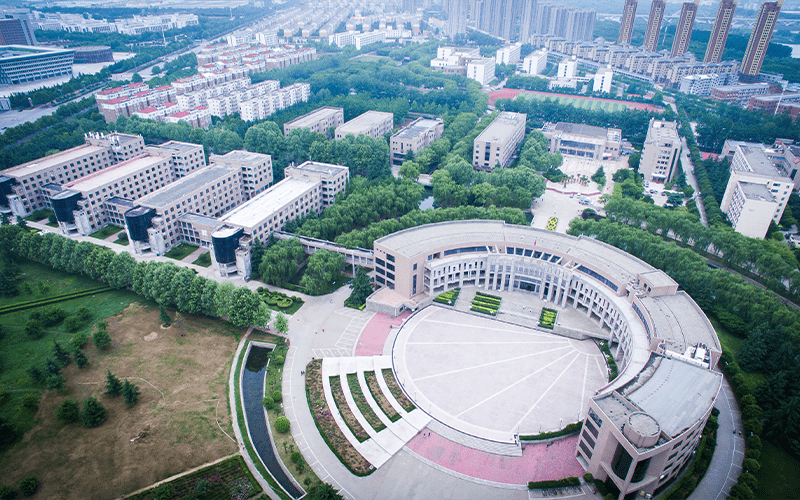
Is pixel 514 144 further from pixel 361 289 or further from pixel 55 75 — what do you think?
pixel 55 75

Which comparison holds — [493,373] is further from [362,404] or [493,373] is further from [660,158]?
[660,158]

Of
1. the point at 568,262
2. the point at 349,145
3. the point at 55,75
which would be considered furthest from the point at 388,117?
the point at 55,75

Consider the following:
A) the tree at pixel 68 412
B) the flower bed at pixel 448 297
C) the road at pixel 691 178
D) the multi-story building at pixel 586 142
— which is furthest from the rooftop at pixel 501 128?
the tree at pixel 68 412

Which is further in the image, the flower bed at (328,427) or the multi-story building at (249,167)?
the multi-story building at (249,167)

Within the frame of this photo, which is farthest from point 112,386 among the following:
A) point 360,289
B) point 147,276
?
point 360,289

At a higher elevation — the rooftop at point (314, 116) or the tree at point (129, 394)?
the rooftop at point (314, 116)

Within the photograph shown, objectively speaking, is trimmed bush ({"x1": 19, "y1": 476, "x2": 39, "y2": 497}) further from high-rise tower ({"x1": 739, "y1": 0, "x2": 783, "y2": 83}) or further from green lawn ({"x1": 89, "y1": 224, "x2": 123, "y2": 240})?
high-rise tower ({"x1": 739, "y1": 0, "x2": 783, "y2": 83})

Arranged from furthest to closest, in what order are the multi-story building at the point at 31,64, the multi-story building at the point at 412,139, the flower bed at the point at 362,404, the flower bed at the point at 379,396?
1. the multi-story building at the point at 31,64
2. the multi-story building at the point at 412,139
3. the flower bed at the point at 379,396
4. the flower bed at the point at 362,404

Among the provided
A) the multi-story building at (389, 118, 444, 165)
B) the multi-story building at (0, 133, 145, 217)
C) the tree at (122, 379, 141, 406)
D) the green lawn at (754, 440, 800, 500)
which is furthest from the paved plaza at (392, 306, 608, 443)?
the multi-story building at (0, 133, 145, 217)

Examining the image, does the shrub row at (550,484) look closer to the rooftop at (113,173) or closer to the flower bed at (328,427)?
the flower bed at (328,427)
